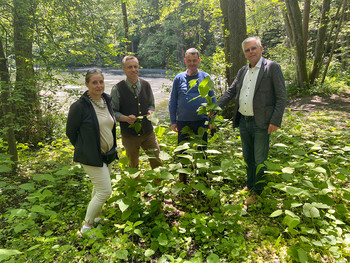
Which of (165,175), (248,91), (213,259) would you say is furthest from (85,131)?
(248,91)

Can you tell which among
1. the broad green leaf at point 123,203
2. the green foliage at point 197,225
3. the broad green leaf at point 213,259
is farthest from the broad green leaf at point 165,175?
the broad green leaf at point 213,259

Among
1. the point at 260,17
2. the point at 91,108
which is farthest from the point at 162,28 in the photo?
the point at 91,108

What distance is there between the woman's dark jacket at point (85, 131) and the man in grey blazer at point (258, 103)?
161 cm

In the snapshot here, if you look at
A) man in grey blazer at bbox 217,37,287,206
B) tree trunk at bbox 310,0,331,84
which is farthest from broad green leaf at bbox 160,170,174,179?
tree trunk at bbox 310,0,331,84

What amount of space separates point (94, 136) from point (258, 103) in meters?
1.75

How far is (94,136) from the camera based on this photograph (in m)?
2.15

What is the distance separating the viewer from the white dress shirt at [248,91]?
8.09 feet

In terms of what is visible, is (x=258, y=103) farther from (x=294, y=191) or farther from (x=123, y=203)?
(x=123, y=203)

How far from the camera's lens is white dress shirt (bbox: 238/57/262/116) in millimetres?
2467

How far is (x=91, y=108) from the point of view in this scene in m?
2.19

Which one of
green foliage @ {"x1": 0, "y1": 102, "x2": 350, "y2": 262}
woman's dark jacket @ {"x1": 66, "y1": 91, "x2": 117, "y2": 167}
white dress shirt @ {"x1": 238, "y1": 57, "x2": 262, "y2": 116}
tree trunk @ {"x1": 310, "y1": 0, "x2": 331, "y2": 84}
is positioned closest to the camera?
green foliage @ {"x1": 0, "y1": 102, "x2": 350, "y2": 262}

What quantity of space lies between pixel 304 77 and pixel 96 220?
9.45m

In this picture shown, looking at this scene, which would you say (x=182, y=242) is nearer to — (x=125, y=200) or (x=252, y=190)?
(x=125, y=200)

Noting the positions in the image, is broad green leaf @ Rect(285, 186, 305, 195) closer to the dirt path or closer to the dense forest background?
the dense forest background
